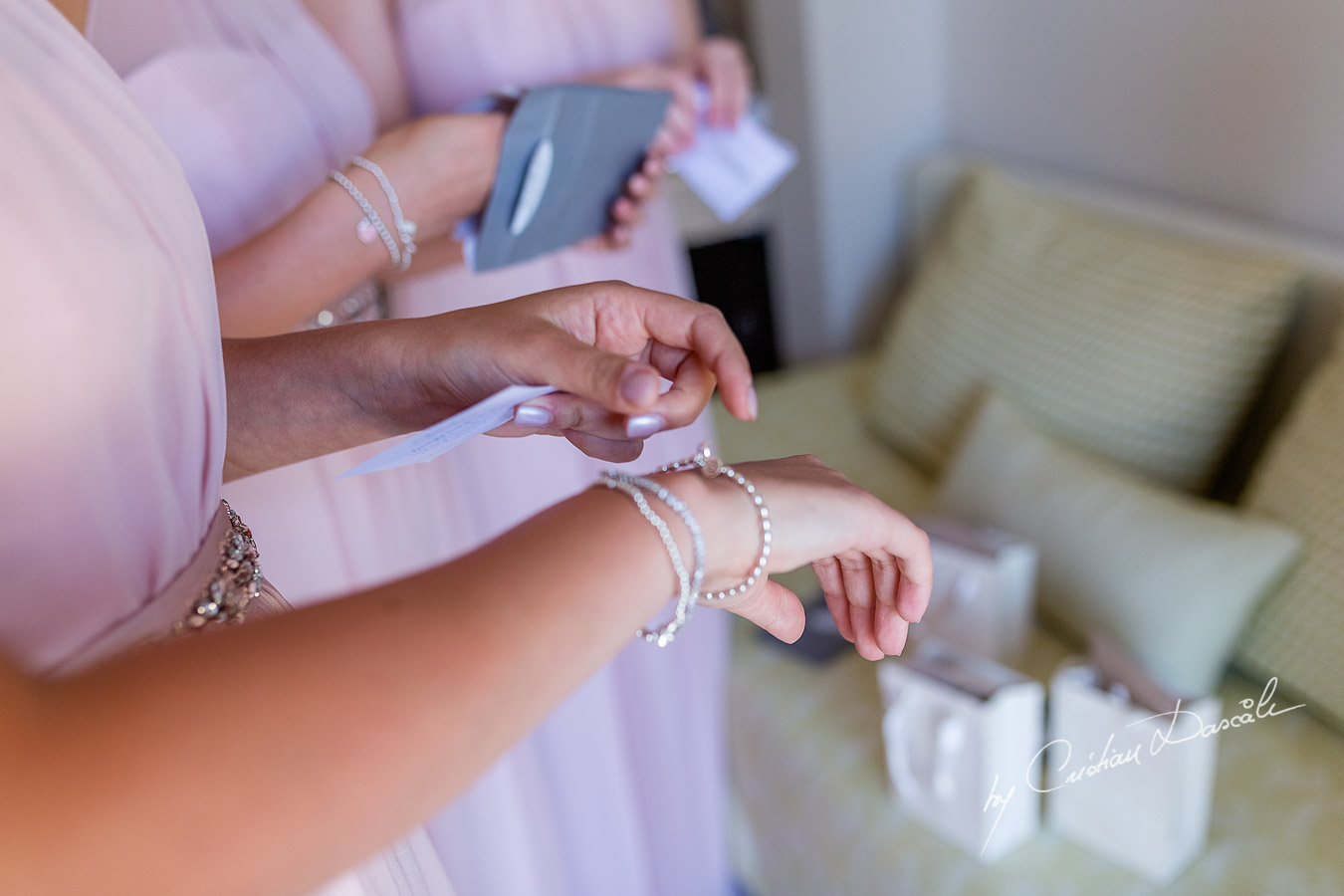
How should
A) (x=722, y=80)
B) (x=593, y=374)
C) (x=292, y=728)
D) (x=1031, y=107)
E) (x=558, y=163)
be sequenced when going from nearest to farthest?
(x=292, y=728) < (x=593, y=374) < (x=558, y=163) < (x=722, y=80) < (x=1031, y=107)

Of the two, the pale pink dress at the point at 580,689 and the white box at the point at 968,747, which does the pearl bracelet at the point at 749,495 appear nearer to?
the pale pink dress at the point at 580,689

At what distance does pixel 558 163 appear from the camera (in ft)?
3.09

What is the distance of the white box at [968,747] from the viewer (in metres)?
1.01

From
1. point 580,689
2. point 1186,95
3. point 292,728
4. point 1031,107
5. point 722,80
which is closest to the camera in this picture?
point 292,728

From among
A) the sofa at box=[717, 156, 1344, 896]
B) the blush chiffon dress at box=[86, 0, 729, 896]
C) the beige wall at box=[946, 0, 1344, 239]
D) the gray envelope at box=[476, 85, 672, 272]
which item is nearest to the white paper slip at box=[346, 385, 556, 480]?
the blush chiffon dress at box=[86, 0, 729, 896]

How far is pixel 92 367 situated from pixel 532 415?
0.17 metres

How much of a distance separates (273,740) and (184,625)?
0.16m

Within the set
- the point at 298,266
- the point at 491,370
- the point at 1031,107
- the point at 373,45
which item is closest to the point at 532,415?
the point at 491,370

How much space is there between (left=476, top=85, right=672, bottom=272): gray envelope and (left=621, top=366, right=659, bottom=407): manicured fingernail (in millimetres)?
543

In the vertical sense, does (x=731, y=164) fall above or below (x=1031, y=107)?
above

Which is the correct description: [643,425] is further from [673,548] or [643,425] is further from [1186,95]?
[1186,95]

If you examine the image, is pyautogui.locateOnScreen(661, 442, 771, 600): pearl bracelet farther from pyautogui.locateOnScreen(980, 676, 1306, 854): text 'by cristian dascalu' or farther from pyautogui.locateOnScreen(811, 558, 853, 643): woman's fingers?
pyautogui.locateOnScreen(980, 676, 1306, 854): text 'by cristian dascalu'

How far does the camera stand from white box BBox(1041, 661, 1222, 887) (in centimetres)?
91

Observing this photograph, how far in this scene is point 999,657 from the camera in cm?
125
